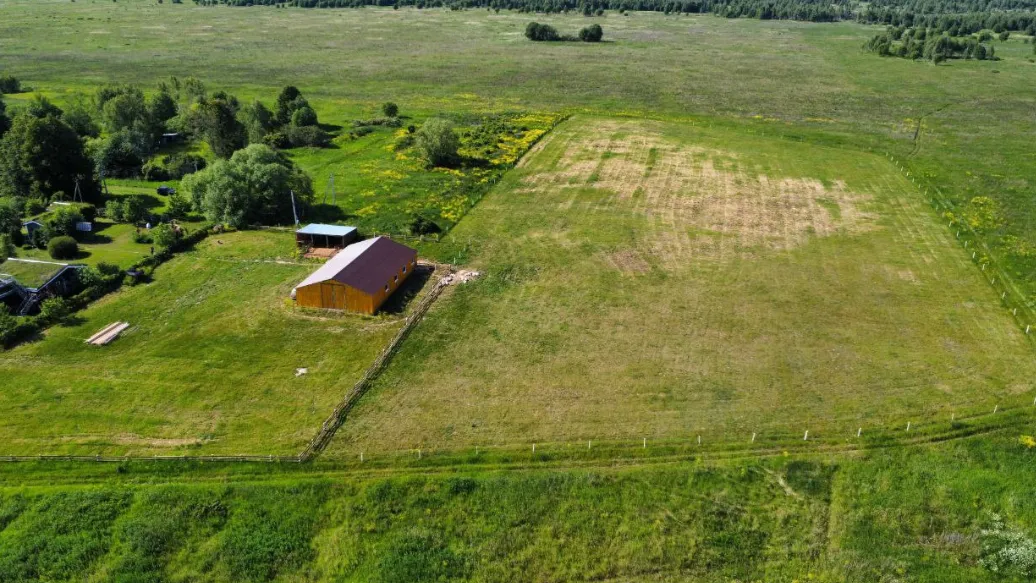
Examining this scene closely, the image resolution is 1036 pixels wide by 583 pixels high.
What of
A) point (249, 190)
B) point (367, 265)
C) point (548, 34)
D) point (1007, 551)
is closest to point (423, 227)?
point (367, 265)

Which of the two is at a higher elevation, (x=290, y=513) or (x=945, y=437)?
(x=945, y=437)

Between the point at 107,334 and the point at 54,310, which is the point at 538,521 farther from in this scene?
the point at 54,310

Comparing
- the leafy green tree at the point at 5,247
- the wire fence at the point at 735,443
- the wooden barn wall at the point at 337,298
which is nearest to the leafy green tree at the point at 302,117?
the leafy green tree at the point at 5,247

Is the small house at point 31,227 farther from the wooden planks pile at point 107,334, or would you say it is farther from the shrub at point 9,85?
the shrub at point 9,85

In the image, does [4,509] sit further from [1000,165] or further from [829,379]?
[1000,165]

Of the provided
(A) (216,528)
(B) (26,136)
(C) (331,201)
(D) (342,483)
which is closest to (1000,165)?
(C) (331,201)

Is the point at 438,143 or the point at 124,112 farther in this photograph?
the point at 124,112

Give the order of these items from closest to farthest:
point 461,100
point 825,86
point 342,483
A: point 342,483
point 461,100
point 825,86
